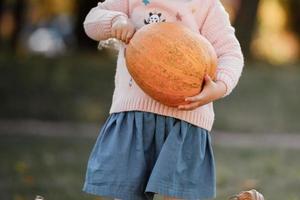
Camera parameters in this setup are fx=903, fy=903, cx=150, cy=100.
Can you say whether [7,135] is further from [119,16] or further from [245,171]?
[119,16]

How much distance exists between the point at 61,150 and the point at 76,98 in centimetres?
376

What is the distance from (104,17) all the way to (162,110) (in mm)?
527

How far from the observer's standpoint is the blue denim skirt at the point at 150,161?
4.21 metres

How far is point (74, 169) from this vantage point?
896 centimetres

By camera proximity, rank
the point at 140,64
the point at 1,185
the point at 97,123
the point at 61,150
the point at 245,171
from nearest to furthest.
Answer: the point at 140,64, the point at 1,185, the point at 245,171, the point at 61,150, the point at 97,123

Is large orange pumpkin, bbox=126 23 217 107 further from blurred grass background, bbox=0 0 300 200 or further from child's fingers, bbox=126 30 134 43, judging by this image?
blurred grass background, bbox=0 0 300 200

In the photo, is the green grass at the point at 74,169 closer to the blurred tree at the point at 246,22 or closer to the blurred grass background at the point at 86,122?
the blurred grass background at the point at 86,122

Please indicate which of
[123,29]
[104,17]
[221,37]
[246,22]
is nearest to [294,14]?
[246,22]

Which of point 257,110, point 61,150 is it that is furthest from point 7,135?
point 257,110

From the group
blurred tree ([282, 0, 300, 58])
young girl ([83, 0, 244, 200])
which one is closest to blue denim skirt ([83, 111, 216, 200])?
young girl ([83, 0, 244, 200])

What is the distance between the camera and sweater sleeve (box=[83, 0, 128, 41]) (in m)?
4.29

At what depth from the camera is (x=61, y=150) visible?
10664 mm

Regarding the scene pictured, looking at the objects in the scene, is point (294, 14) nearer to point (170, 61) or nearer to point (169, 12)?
point (169, 12)

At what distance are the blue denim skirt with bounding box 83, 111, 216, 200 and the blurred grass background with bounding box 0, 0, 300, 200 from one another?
9.08ft
